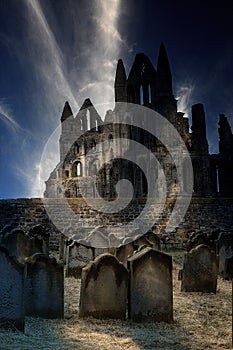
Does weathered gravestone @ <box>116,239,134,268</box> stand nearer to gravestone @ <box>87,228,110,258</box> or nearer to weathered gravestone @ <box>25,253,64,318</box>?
gravestone @ <box>87,228,110,258</box>

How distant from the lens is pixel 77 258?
7676 mm

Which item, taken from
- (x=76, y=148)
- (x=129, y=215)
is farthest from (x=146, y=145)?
(x=129, y=215)

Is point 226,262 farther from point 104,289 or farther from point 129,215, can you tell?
point 129,215

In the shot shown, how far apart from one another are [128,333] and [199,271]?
105 inches

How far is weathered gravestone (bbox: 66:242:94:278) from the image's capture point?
24.9ft

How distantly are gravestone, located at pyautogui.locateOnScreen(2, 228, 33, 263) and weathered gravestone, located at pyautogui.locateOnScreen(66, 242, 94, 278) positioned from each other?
1.22 metres

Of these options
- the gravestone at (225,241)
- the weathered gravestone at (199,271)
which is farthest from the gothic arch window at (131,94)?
the weathered gravestone at (199,271)

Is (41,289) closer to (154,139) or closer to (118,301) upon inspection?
(118,301)

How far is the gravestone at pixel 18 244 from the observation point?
8.27 m

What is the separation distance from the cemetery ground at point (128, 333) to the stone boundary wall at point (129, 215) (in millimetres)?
9503

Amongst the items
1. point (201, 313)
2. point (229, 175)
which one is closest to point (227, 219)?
point (201, 313)

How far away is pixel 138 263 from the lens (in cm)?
454

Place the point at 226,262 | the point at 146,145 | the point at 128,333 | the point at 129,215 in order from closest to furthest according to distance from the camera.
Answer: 1. the point at 128,333
2. the point at 226,262
3. the point at 129,215
4. the point at 146,145

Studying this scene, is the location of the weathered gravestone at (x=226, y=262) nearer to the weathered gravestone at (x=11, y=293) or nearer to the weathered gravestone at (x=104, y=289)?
the weathered gravestone at (x=104, y=289)
